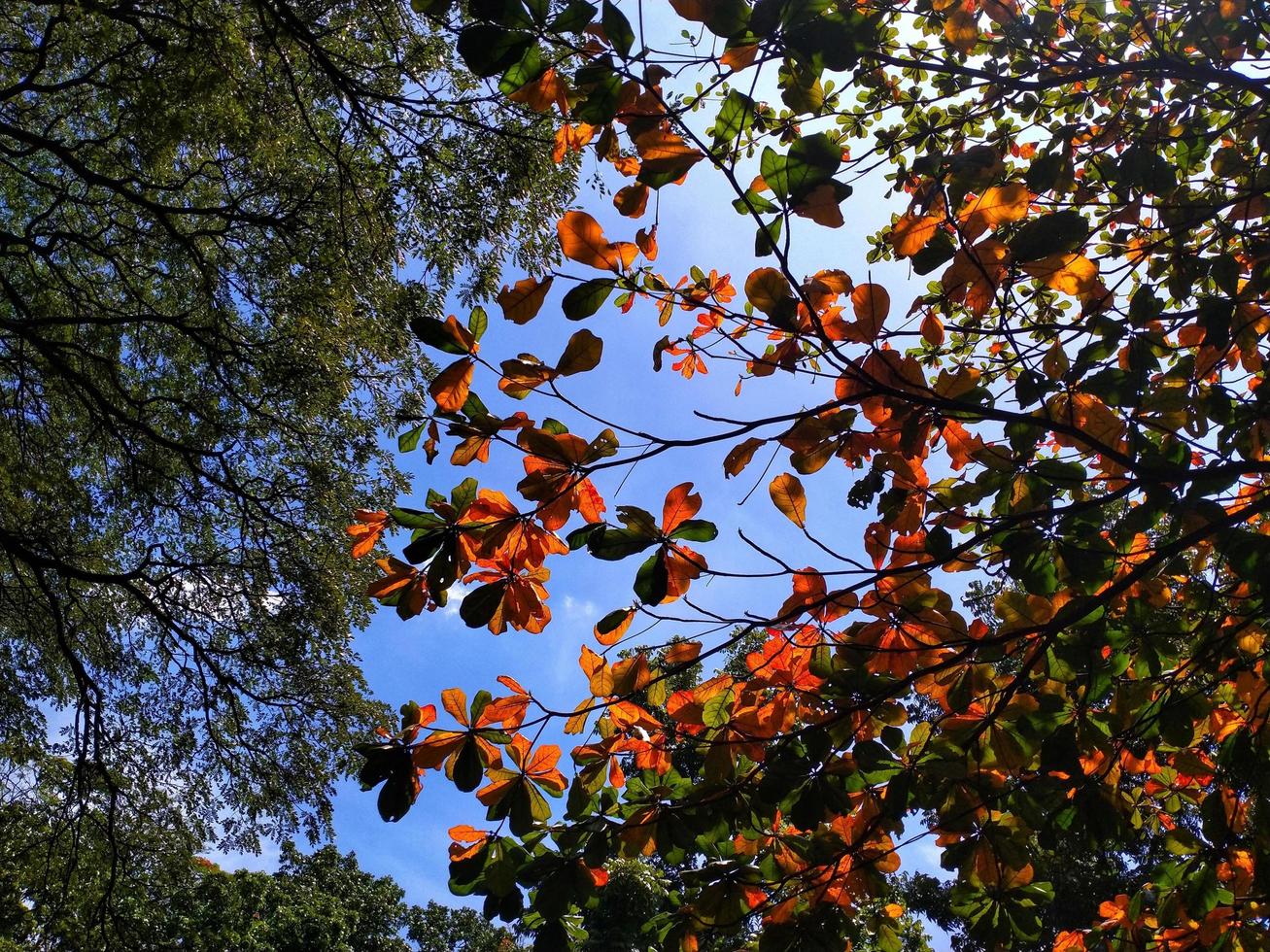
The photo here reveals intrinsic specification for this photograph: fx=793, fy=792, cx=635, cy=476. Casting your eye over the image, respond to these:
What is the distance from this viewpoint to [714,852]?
1509mm

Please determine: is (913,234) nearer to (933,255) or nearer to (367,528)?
(933,255)

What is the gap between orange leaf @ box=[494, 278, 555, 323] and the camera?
44.9 inches

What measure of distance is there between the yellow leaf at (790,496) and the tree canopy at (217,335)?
380 cm

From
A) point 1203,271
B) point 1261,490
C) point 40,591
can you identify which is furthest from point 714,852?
point 40,591

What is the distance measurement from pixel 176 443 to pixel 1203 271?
530 centimetres

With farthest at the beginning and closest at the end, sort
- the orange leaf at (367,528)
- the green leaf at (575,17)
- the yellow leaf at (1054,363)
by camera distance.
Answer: the yellow leaf at (1054,363)
the orange leaf at (367,528)
the green leaf at (575,17)

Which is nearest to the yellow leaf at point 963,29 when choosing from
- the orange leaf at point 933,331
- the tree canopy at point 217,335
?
the orange leaf at point 933,331

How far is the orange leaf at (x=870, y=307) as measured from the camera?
120cm

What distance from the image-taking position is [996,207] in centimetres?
112

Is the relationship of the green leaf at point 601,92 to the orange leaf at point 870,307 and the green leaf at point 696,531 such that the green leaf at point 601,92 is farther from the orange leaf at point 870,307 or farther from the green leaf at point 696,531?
the green leaf at point 696,531

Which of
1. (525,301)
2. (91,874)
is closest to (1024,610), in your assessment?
(525,301)

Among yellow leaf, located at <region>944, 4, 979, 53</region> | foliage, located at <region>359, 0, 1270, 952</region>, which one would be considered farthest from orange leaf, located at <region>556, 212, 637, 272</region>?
yellow leaf, located at <region>944, 4, 979, 53</region>

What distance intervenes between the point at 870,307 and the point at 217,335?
4763mm

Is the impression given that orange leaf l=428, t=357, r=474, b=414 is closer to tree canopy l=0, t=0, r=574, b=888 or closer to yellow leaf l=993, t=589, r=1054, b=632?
yellow leaf l=993, t=589, r=1054, b=632
